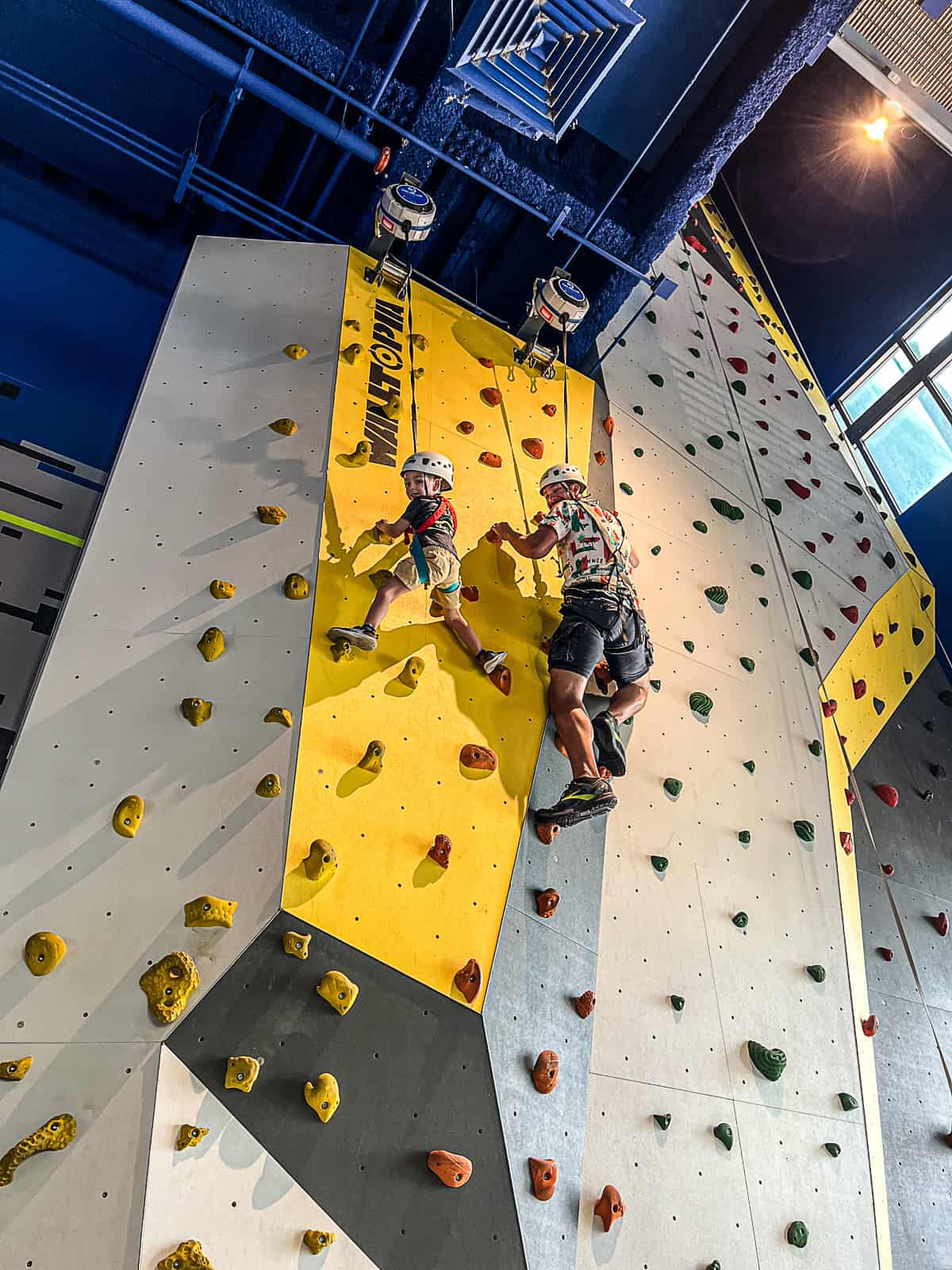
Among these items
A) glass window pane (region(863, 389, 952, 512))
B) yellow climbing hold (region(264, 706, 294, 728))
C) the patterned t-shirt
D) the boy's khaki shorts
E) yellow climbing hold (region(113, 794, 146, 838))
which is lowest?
yellow climbing hold (region(113, 794, 146, 838))

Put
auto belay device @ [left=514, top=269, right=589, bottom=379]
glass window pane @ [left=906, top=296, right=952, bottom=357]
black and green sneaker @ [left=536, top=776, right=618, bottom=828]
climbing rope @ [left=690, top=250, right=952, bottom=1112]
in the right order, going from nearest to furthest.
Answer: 1. black and green sneaker @ [left=536, top=776, right=618, bottom=828]
2. climbing rope @ [left=690, top=250, right=952, bottom=1112]
3. auto belay device @ [left=514, top=269, right=589, bottom=379]
4. glass window pane @ [left=906, top=296, right=952, bottom=357]

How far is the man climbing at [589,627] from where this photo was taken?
3127 mm

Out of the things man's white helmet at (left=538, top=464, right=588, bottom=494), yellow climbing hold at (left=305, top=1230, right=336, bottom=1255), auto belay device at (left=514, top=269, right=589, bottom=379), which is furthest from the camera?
auto belay device at (left=514, top=269, right=589, bottom=379)

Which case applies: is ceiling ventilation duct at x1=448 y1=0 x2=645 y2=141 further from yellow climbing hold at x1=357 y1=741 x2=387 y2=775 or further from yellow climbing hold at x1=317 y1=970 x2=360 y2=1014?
yellow climbing hold at x1=317 y1=970 x2=360 y2=1014

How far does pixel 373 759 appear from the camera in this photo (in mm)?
2664

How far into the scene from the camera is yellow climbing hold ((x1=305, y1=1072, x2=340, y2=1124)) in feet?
6.81

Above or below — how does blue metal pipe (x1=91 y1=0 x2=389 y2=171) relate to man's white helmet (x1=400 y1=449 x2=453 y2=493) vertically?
above

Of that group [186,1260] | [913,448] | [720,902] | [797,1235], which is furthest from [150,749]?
[913,448]

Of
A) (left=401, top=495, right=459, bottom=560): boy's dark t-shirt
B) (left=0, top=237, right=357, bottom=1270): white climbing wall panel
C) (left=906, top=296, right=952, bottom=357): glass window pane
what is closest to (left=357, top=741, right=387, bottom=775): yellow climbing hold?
(left=0, top=237, right=357, bottom=1270): white climbing wall panel

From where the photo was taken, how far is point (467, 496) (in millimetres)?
Answer: 3723

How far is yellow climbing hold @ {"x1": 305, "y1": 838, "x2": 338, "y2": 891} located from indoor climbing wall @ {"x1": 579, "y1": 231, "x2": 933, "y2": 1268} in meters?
1.01

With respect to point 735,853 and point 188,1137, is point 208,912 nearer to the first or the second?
point 188,1137

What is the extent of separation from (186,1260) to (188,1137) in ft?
0.73

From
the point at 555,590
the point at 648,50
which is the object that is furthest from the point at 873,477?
the point at 555,590
